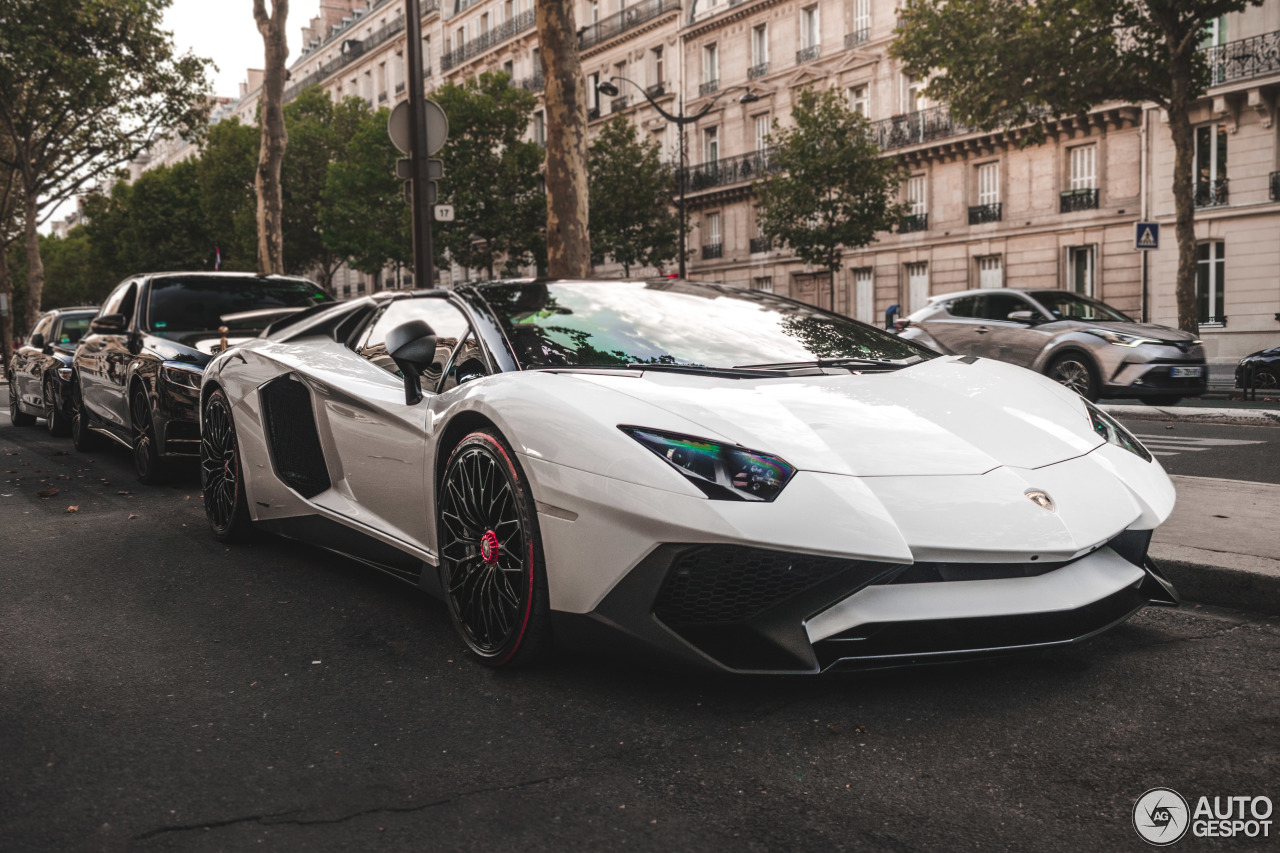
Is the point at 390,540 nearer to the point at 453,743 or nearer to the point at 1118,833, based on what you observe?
the point at 453,743

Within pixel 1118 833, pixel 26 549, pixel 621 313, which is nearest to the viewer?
pixel 1118 833

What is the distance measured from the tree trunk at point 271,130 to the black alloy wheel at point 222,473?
602 inches

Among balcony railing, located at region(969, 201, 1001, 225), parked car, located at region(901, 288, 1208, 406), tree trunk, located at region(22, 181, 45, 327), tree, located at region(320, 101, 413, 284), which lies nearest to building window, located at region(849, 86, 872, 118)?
balcony railing, located at region(969, 201, 1001, 225)

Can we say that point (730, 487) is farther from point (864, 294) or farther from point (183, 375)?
point (864, 294)

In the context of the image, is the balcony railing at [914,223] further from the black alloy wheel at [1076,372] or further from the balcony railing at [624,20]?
the black alloy wheel at [1076,372]

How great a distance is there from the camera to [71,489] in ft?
24.0

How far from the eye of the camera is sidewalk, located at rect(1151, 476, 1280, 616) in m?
3.68

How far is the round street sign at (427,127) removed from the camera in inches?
452

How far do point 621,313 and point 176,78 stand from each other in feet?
118

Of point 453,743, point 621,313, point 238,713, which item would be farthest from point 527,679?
point 621,313

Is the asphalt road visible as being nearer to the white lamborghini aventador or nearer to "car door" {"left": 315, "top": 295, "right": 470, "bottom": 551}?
the white lamborghini aventador

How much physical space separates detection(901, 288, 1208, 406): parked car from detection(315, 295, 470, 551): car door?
865 centimetres

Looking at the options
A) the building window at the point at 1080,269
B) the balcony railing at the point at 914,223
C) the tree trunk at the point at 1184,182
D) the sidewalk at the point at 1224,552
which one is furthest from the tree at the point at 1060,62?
the sidewalk at the point at 1224,552

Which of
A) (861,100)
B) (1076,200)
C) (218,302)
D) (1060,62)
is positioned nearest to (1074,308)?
(1060,62)
